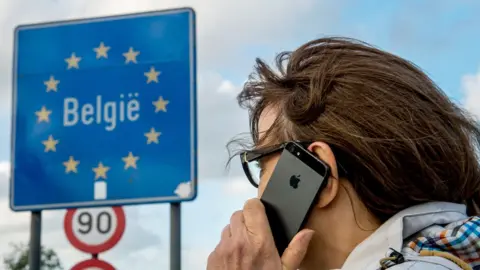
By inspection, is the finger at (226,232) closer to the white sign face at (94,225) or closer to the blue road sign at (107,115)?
the blue road sign at (107,115)

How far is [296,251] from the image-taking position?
1.56 m

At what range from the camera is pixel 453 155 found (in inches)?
62.4

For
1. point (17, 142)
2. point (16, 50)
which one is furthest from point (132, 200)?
point (16, 50)

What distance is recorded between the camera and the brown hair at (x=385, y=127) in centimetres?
155

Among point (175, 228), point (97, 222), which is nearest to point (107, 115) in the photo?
point (97, 222)

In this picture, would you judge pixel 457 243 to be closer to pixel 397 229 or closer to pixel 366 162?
pixel 397 229

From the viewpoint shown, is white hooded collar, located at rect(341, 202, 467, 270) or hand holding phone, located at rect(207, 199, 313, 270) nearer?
white hooded collar, located at rect(341, 202, 467, 270)

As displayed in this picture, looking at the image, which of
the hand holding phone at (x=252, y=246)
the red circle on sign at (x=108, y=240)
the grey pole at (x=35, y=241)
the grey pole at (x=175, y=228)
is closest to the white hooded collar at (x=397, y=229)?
the hand holding phone at (x=252, y=246)

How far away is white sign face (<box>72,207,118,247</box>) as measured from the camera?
17.7 feet

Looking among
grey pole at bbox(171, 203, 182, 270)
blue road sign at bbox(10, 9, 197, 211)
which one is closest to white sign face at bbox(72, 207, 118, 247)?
blue road sign at bbox(10, 9, 197, 211)

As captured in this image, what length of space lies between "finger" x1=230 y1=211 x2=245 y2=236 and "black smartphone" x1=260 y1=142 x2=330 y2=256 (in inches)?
2.1

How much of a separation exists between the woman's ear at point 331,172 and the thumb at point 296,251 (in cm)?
7

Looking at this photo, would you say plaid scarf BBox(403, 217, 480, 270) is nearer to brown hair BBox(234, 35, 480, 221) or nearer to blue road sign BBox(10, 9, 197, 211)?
brown hair BBox(234, 35, 480, 221)

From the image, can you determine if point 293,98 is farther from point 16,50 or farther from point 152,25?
point 16,50
